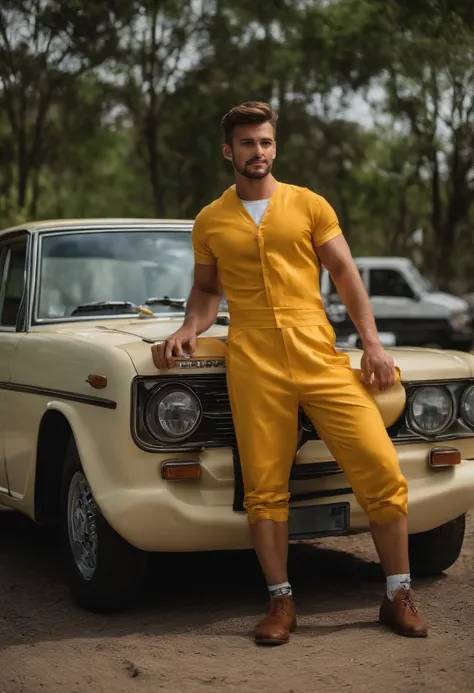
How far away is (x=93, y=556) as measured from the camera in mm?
5445

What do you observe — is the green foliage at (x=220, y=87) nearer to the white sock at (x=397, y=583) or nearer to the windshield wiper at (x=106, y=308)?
the windshield wiper at (x=106, y=308)

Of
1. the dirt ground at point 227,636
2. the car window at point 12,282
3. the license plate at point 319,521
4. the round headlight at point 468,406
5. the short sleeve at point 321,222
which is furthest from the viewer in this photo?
the car window at point 12,282

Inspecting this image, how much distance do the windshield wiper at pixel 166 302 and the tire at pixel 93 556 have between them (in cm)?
134

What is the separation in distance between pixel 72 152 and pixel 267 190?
1109 inches

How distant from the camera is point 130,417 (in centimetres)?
507

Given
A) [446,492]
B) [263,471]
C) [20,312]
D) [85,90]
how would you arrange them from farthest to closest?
[85,90] < [20,312] < [446,492] < [263,471]

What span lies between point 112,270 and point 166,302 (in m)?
0.33

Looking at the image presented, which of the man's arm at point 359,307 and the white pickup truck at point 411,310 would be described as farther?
the white pickup truck at point 411,310

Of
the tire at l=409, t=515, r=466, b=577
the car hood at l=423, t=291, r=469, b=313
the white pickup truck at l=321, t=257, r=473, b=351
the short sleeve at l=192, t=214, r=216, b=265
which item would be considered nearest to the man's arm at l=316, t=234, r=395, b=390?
the short sleeve at l=192, t=214, r=216, b=265

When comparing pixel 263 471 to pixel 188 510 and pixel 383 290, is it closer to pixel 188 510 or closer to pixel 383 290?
pixel 188 510

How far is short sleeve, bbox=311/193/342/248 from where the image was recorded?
16.6 feet

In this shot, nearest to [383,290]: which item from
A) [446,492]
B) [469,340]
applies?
[469,340]

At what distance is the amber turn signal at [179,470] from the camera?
5039 mm

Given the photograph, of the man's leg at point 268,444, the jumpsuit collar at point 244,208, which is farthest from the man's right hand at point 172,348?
the jumpsuit collar at point 244,208
